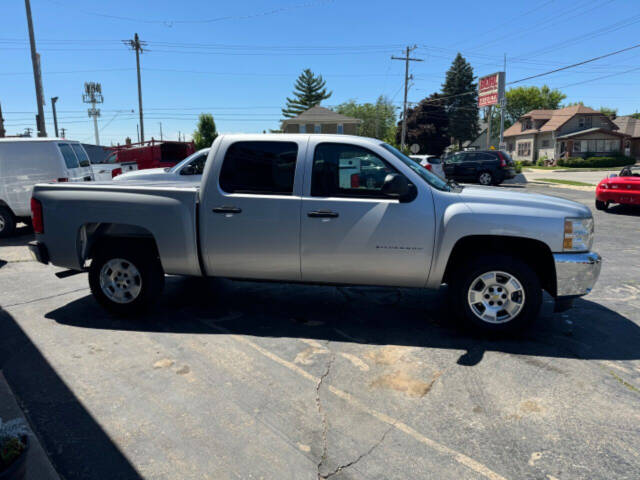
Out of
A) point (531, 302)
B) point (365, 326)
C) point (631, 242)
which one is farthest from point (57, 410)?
point (631, 242)

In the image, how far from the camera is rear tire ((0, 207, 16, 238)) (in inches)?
368

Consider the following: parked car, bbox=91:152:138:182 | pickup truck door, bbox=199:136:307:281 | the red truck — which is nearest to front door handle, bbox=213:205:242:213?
pickup truck door, bbox=199:136:307:281

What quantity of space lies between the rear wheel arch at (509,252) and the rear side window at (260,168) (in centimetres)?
181

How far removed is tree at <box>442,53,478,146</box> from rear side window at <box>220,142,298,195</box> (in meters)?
69.5

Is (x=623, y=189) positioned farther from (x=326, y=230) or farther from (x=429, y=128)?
(x=429, y=128)

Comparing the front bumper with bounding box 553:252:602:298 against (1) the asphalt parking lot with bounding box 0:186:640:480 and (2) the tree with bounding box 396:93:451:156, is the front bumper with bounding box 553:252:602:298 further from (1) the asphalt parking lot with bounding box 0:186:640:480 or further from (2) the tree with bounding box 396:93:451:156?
(2) the tree with bounding box 396:93:451:156

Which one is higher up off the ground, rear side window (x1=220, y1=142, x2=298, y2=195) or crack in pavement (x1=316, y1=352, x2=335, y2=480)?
rear side window (x1=220, y1=142, x2=298, y2=195)

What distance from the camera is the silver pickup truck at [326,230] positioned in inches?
164

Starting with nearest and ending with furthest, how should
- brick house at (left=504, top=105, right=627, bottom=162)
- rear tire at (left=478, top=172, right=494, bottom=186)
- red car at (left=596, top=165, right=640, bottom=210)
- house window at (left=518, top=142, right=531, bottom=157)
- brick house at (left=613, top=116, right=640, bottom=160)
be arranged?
red car at (left=596, top=165, right=640, bottom=210) < rear tire at (left=478, top=172, right=494, bottom=186) < brick house at (left=504, top=105, right=627, bottom=162) < brick house at (left=613, top=116, right=640, bottom=160) < house window at (left=518, top=142, right=531, bottom=157)

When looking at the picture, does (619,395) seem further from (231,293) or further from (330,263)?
(231,293)

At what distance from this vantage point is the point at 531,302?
4.18 meters

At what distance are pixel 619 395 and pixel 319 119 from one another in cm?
5423

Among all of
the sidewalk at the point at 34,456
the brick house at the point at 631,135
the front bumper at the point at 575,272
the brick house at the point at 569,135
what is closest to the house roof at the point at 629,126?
the brick house at the point at 631,135

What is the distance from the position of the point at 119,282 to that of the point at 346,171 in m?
2.72
